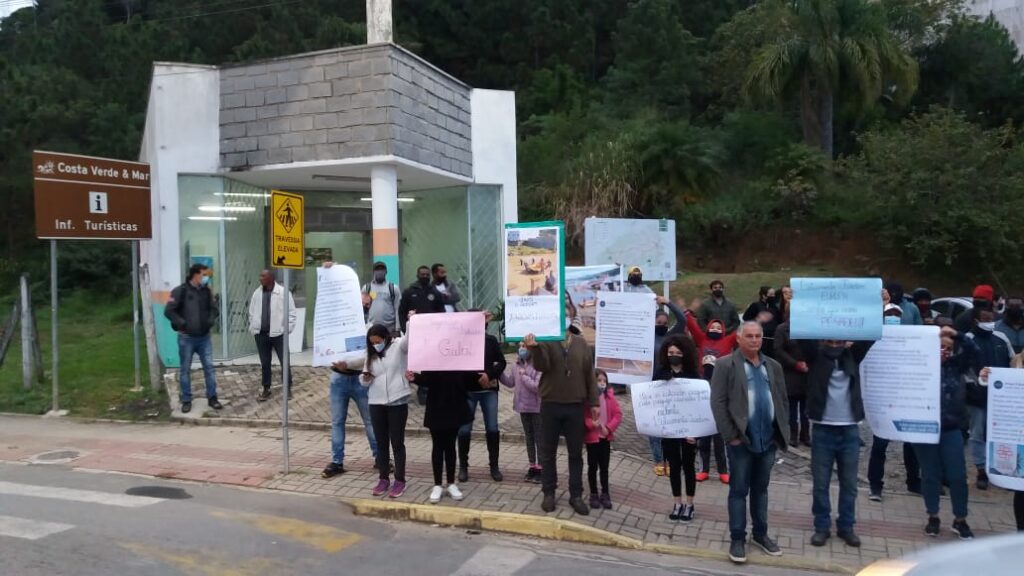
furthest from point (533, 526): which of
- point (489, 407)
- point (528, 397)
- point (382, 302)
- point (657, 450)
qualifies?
point (382, 302)

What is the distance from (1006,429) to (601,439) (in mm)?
3238

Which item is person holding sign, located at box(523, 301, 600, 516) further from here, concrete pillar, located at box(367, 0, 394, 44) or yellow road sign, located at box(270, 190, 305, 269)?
concrete pillar, located at box(367, 0, 394, 44)

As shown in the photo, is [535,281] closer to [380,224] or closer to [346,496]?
[346,496]

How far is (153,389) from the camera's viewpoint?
12195 mm

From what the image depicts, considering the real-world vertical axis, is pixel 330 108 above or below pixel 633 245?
above

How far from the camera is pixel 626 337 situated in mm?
8586

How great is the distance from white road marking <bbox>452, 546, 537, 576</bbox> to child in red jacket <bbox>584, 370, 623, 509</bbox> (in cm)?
114

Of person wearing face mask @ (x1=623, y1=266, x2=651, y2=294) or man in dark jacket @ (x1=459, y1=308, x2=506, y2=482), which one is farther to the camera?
person wearing face mask @ (x1=623, y1=266, x2=651, y2=294)

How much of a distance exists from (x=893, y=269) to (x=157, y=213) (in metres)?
21.1

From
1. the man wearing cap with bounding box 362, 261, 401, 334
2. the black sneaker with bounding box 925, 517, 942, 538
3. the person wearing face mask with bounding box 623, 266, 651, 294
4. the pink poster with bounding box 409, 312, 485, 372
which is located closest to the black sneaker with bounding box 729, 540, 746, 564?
the black sneaker with bounding box 925, 517, 942, 538

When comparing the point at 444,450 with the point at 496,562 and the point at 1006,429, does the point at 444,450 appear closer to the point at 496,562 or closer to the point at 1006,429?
the point at 496,562

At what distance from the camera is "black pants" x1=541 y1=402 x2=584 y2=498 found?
6.91m

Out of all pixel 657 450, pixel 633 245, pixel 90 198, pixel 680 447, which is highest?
pixel 90 198

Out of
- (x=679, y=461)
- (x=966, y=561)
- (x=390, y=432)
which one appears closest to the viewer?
(x=966, y=561)
